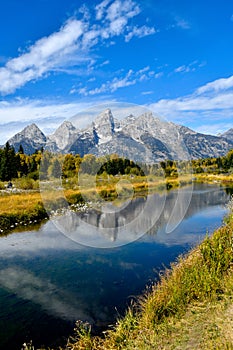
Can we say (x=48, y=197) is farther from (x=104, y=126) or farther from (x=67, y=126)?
(x=67, y=126)

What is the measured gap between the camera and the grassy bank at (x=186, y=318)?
243 inches

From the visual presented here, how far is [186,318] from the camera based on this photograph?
7.35 metres

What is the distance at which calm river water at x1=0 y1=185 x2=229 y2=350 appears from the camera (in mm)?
9289

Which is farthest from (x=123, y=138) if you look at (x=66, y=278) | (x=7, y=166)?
(x=7, y=166)

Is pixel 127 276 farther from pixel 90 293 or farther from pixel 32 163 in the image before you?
pixel 32 163

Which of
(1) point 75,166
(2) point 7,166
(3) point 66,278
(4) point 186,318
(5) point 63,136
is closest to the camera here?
(4) point 186,318

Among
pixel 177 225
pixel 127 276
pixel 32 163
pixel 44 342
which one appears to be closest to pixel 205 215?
pixel 177 225

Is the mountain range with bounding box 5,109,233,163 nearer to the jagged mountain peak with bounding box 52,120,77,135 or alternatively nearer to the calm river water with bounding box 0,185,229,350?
the jagged mountain peak with bounding box 52,120,77,135

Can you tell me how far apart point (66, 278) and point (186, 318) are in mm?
6557

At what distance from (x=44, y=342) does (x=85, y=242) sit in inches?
401

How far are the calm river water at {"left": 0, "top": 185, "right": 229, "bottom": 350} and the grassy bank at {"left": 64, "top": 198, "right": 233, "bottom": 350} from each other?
5.09ft

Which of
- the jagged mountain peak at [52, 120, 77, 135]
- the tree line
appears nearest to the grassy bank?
the jagged mountain peak at [52, 120, 77, 135]

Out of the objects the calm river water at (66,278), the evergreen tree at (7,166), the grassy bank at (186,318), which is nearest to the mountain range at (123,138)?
the calm river water at (66,278)

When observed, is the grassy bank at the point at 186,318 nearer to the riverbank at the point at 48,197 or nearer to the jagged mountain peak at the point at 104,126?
the jagged mountain peak at the point at 104,126
